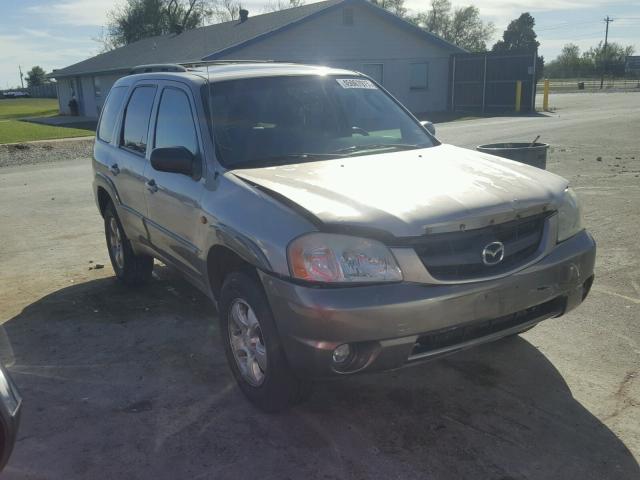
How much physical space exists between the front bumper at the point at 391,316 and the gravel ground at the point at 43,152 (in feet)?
51.3

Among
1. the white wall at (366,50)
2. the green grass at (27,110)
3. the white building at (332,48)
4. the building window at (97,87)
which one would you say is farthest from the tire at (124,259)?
the green grass at (27,110)

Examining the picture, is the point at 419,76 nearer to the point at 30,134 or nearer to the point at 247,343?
the point at 30,134

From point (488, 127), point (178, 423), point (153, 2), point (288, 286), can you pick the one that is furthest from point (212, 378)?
point (153, 2)

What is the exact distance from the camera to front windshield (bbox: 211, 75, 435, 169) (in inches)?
162

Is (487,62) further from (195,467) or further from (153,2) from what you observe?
(153,2)

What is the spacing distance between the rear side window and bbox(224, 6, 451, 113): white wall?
2034cm

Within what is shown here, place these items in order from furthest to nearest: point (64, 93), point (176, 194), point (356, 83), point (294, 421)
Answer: point (64, 93), point (356, 83), point (176, 194), point (294, 421)

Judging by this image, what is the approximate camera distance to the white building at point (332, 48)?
89.2 feet

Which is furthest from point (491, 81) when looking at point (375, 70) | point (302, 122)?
point (302, 122)

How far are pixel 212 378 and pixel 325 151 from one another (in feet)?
5.41

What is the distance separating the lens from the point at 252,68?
4.82 meters

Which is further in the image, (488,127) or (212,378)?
(488,127)

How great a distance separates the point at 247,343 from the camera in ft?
11.9

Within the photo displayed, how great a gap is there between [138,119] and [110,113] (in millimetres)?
892
